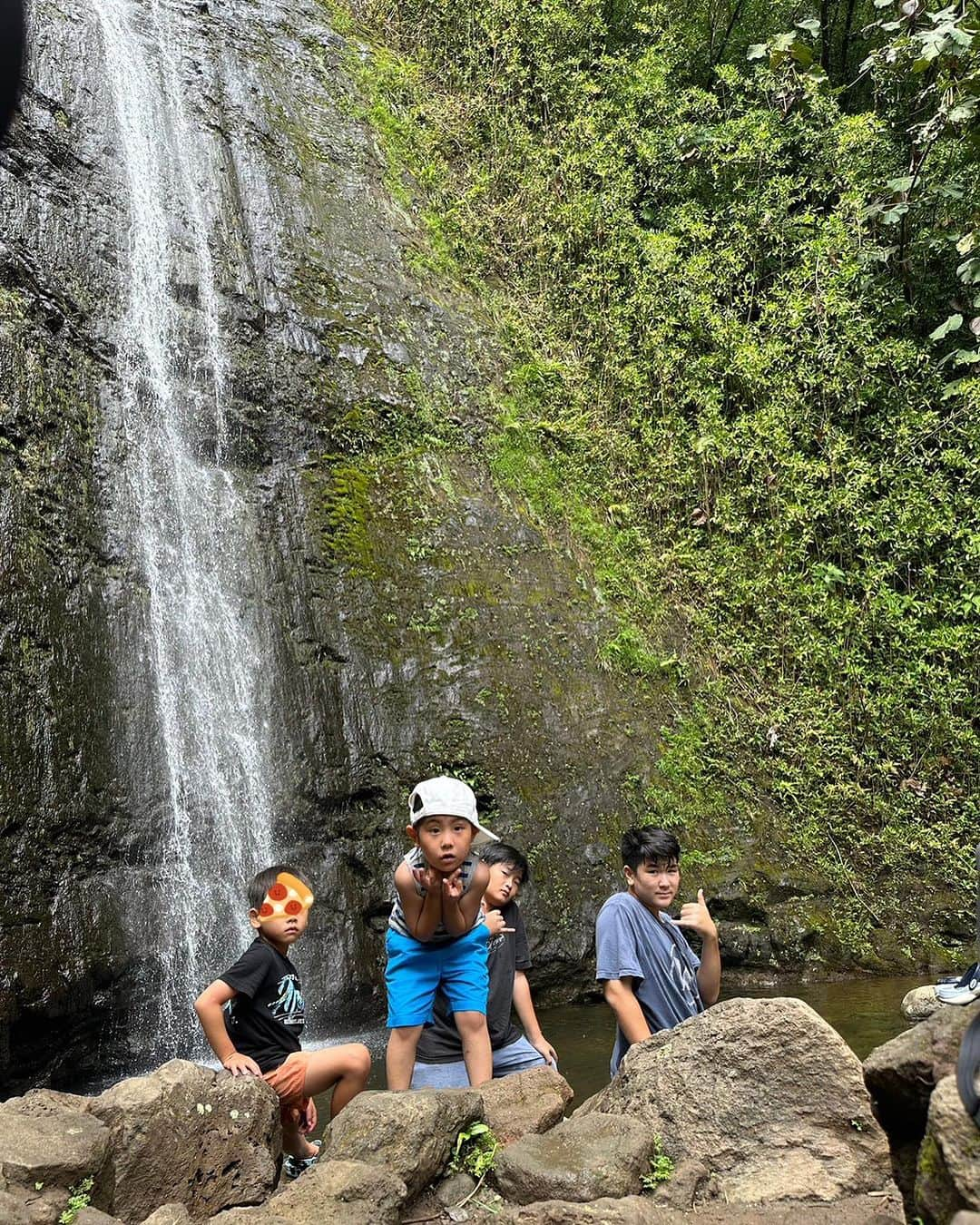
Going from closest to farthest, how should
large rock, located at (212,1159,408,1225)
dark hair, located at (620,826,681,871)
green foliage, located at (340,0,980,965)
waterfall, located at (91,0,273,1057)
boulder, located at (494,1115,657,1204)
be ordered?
large rock, located at (212,1159,408,1225), boulder, located at (494,1115,657,1204), dark hair, located at (620,826,681,871), waterfall, located at (91,0,273,1057), green foliage, located at (340,0,980,965)

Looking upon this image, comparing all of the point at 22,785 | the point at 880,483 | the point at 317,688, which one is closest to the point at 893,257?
the point at 880,483

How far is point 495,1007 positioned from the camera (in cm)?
395

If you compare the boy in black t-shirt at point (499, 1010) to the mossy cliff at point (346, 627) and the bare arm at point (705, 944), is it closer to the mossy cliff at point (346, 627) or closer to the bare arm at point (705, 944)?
the bare arm at point (705, 944)

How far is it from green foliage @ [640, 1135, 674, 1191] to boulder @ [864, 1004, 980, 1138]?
23.2 inches

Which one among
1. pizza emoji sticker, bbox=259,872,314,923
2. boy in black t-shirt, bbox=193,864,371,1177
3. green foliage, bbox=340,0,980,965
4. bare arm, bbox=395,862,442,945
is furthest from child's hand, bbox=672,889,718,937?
green foliage, bbox=340,0,980,965

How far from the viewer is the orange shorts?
11.2 ft

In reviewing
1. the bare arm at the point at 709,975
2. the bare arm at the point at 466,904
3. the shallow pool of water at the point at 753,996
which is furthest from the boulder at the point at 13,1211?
the shallow pool of water at the point at 753,996

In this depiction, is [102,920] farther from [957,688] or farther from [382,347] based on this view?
[957,688]

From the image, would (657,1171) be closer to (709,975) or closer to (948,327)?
(709,975)

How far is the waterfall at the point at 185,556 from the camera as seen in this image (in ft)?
21.4

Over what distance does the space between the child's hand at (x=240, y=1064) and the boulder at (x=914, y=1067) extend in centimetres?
198

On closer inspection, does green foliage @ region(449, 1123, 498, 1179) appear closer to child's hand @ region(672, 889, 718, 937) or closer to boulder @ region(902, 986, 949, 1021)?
child's hand @ region(672, 889, 718, 937)

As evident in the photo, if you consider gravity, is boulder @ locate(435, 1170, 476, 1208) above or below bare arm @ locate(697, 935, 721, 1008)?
below

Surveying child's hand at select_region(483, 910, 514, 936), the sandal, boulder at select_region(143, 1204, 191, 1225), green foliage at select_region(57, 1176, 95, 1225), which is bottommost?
the sandal
